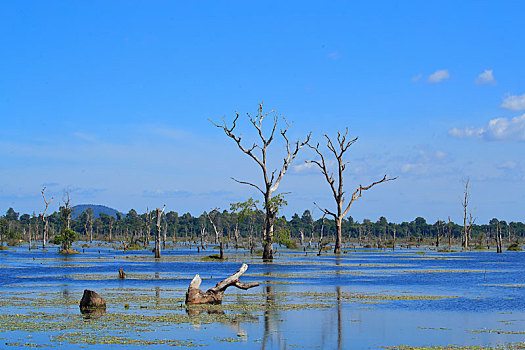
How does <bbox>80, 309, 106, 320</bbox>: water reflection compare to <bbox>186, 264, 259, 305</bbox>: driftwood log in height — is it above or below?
below

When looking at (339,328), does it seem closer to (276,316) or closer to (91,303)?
(276,316)

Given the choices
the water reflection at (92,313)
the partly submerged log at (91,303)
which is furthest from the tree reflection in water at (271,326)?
the partly submerged log at (91,303)

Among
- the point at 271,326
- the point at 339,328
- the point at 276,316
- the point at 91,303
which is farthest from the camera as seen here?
the point at 91,303

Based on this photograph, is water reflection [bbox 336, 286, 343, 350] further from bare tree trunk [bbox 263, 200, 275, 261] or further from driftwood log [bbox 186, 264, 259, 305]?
bare tree trunk [bbox 263, 200, 275, 261]

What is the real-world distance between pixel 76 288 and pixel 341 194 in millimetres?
51693

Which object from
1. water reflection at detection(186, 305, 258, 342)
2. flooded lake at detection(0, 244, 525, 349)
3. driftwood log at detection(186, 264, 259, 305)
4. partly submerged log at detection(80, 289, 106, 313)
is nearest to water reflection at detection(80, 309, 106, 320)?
flooded lake at detection(0, 244, 525, 349)

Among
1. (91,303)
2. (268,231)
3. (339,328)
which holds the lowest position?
(339,328)

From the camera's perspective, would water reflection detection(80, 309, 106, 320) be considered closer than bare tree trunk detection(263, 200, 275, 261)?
Yes

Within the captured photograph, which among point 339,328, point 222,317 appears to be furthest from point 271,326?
point 222,317

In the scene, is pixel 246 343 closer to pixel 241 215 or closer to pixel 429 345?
pixel 429 345

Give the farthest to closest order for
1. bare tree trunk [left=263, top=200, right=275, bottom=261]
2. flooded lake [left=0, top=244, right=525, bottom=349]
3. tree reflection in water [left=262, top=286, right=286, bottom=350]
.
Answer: bare tree trunk [left=263, top=200, right=275, bottom=261], flooded lake [left=0, top=244, right=525, bottom=349], tree reflection in water [left=262, top=286, right=286, bottom=350]

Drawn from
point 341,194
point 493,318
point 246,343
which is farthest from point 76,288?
point 341,194

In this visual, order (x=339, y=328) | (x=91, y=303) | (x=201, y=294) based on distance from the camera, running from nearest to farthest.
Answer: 1. (x=339, y=328)
2. (x=91, y=303)
3. (x=201, y=294)

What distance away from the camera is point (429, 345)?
60.3ft
